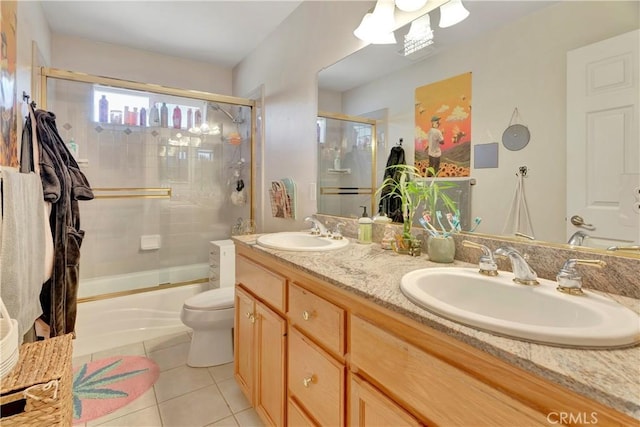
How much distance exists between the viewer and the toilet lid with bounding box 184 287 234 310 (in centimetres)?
199

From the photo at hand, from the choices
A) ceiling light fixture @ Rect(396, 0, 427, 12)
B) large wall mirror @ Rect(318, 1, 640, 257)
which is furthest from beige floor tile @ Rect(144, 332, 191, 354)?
ceiling light fixture @ Rect(396, 0, 427, 12)

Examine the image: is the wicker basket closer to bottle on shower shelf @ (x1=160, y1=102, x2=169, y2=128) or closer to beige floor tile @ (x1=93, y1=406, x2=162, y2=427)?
beige floor tile @ (x1=93, y1=406, x2=162, y2=427)

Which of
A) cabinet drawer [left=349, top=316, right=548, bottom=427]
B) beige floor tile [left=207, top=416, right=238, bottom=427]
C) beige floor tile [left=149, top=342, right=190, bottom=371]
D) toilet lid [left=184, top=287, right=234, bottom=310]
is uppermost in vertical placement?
cabinet drawer [left=349, top=316, right=548, bottom=427]

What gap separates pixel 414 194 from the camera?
4.56 feet

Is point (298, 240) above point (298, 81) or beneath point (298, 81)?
beneath

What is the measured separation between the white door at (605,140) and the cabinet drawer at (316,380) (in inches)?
33.2

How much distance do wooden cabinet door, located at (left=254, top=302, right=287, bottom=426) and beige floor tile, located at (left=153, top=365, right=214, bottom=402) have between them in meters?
0.58

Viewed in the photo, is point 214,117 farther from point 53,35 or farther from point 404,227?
point 404,227

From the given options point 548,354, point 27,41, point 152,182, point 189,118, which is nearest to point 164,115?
point 189,118

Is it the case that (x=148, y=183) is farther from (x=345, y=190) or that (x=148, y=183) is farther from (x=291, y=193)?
(x=345, y=190)

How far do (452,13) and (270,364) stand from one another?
166cm

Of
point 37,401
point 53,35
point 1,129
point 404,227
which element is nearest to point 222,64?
point 53,35

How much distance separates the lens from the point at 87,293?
2602mm

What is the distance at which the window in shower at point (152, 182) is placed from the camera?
273 centimetres
